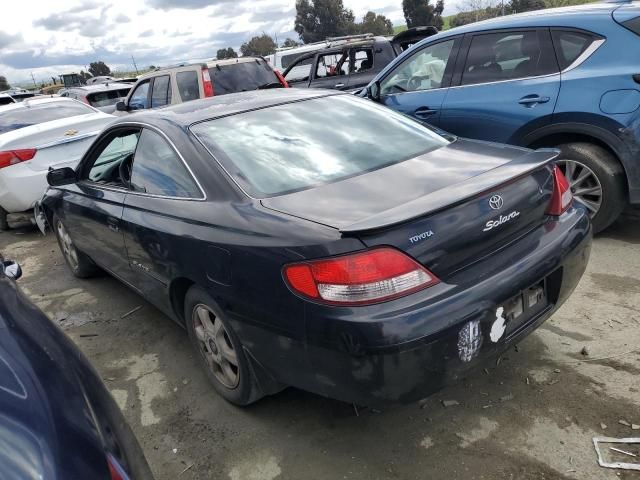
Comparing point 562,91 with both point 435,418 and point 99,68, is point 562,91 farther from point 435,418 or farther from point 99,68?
point 99,68

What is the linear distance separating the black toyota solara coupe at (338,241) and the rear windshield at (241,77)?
503cm

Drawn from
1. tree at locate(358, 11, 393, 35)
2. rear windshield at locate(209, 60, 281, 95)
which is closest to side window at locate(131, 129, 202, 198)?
rear windshield at locate(209, 60, 281, 95)

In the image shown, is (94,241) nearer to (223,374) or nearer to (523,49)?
Answer: (223,374)

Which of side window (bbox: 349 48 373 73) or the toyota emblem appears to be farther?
side window (bbox: 349 48 373 73)

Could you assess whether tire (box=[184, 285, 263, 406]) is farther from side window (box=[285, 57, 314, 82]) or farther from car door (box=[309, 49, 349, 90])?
side window (box=[285, 57, 314, 82])

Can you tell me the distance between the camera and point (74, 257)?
15.5ft

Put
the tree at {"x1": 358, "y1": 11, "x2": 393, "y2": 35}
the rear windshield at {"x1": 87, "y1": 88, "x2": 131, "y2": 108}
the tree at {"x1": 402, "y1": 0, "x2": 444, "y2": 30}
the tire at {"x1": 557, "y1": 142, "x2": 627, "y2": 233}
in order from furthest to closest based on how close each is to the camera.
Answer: the tree at {"x1": 358, "y1": 11, "x2": 393, "y2": 35}, the tree at {"x1": 402, "y1": 0, "x2": 444, "y2": 30}, the rear windshield at {"x1": 87, "y1": 88, "x2": 131, "y2": 108}, the tire at {"x1": 557, "y1": 142, "x2": 627, "y2": 233}

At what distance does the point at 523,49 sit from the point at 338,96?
1963 millimetres

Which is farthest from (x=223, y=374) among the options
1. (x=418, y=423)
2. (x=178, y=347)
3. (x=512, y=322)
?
(x=512, y=322)

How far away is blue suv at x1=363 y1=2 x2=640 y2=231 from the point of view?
12.4ft

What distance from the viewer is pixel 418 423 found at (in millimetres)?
2496

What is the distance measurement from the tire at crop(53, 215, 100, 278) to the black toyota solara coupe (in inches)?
59.9

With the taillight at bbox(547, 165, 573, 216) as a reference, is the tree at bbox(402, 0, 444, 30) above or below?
above

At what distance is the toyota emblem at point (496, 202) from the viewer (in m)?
2.18
